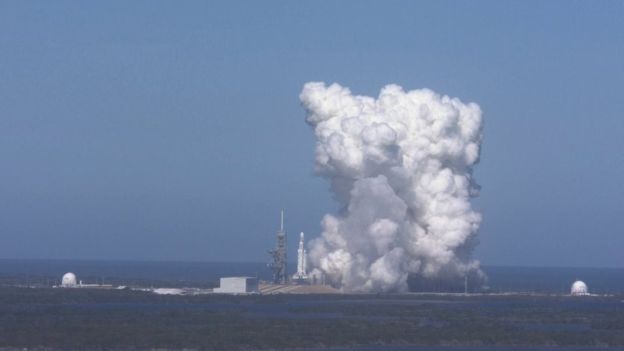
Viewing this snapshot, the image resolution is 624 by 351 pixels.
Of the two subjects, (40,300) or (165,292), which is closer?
(40,300)

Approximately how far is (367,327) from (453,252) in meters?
39.6

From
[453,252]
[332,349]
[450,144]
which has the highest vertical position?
[450,144]

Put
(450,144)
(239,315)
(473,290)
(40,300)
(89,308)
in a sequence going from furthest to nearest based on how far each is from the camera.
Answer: (473,290) → (450,144) → (40,300) → (89,308) → (239,315)

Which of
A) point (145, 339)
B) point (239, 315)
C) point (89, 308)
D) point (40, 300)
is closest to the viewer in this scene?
point (145, 339)

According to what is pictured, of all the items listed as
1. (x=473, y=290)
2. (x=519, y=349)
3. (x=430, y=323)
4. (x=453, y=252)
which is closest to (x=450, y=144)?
(x=453, y=252)

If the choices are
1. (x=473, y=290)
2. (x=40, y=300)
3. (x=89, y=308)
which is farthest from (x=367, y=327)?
(x=473, y=290)

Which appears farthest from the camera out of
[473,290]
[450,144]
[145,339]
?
[473,290]

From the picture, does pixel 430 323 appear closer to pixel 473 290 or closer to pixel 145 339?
pixel 145 339

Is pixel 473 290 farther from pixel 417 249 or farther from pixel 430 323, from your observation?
pixel 430 323

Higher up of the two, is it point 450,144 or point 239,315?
point 450,144

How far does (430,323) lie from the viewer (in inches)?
3745

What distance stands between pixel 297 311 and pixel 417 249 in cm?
2472

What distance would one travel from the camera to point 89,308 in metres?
106

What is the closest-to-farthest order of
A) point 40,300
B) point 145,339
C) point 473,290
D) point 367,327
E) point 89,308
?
point 145,339 < point 367,327 < point 89,308 < point 40,300 < point 473,290
